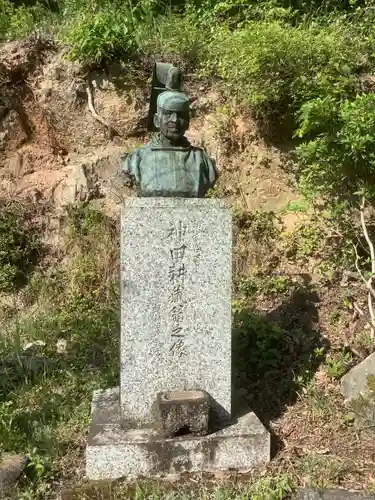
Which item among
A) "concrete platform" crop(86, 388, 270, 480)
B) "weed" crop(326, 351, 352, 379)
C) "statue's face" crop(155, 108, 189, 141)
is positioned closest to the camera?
"concrete platform" crop(86, 388, 270, 480)

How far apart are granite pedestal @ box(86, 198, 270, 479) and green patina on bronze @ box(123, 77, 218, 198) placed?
13cm

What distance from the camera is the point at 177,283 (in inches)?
122

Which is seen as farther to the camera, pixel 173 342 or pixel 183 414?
pixel 173 342

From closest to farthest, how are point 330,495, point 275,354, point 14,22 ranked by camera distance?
point 330,495 → point 275,354 → point 14,22

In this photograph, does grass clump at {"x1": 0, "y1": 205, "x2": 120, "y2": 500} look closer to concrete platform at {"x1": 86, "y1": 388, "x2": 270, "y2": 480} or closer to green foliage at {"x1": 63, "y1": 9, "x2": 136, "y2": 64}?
concrete platform at {"x1": 86, "y1": 388, "x2": 270, "y2": 480}

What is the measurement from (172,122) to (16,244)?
12.5 feet

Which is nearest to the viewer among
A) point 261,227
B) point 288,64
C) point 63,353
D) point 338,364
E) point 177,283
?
point 177,283

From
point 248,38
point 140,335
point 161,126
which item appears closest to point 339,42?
point 248,38

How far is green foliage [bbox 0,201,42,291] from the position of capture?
6.08 metres

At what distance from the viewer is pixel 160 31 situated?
702 centimetres

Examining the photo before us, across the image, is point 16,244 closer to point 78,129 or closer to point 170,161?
point 78,129

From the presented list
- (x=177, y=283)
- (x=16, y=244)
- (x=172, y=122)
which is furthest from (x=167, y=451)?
(x=16, y=244)

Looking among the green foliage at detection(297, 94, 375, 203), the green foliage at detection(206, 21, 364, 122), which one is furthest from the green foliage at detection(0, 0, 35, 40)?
the green foliage at detection(297, 94, 375, 203)

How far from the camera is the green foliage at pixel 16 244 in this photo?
6078mm
